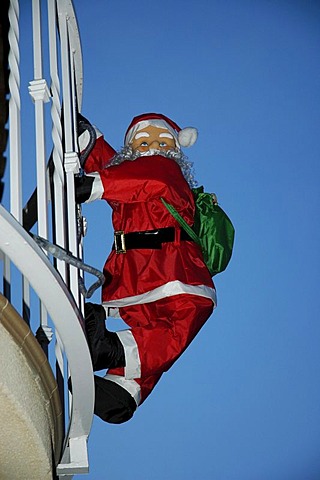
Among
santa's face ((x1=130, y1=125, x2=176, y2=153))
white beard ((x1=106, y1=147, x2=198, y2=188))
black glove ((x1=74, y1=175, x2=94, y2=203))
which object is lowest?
black glove ((x1=74, y1=175, x2=94, y2=203))

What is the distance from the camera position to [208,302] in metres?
1.54

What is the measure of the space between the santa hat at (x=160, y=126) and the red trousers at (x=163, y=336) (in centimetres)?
51

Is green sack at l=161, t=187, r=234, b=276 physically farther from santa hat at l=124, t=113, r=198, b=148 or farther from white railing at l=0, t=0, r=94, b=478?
white railing at l=0, t=0, r=94, b=478

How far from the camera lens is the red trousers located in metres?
1.44

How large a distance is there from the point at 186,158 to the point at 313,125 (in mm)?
466

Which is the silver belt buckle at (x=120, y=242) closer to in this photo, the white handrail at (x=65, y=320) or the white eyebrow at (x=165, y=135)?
the white eyebrow at (x=165, y=135)

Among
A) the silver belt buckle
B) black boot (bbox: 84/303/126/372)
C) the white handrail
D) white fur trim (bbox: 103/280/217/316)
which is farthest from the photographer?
the silver belt buckle

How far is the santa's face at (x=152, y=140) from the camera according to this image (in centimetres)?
174

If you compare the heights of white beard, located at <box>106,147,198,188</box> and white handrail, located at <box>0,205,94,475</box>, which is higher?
white beard, located at <box>106,147,198,188</box>

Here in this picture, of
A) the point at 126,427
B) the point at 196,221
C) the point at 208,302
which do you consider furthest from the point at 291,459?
the point at 196,221

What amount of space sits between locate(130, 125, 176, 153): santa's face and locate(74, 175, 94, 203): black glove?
310 mm

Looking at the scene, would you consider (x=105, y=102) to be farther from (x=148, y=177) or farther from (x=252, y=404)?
(x=252, y=404)

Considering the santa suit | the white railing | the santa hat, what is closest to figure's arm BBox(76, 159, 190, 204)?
the santa suit

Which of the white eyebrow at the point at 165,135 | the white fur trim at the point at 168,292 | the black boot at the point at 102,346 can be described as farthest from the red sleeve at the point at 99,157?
the black boot at the point at 102,346
